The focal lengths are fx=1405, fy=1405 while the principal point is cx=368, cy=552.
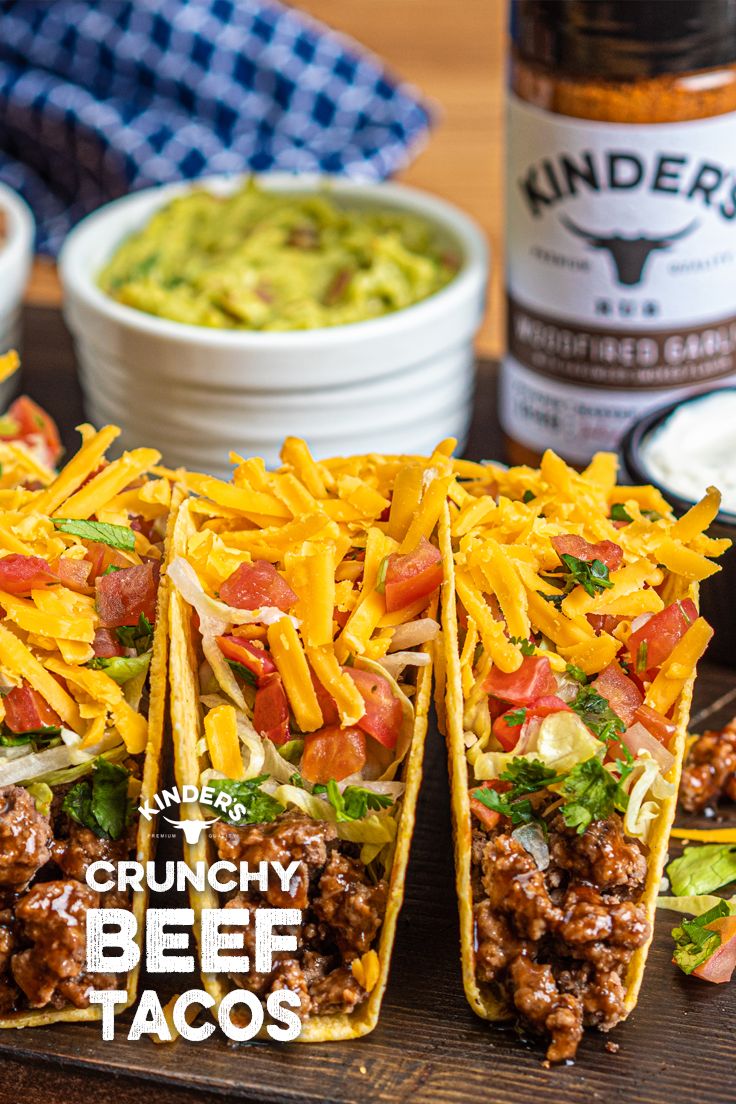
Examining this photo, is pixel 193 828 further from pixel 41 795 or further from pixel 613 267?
pixel 613 267

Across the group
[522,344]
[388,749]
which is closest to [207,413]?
[522,344]

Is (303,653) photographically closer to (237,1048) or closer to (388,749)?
(388,749)

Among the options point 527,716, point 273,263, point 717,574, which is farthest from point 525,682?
point 273,263

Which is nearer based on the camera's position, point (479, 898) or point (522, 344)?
point (479, 898)

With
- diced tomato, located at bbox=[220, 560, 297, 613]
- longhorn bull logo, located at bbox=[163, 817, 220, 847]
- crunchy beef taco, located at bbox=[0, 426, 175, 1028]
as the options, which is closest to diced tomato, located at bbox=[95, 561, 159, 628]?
crunchy beef taco, located at bbox=[0, 426, 175, 1028]

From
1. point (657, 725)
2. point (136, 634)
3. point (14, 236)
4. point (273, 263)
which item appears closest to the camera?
point (657, 725)

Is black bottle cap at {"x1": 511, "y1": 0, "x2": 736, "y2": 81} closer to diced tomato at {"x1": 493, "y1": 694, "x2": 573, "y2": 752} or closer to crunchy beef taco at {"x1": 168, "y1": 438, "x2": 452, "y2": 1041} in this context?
crunchy beef taco at {"x1": 168, "y1": 438, "x2": 452, "y2": 1041}
